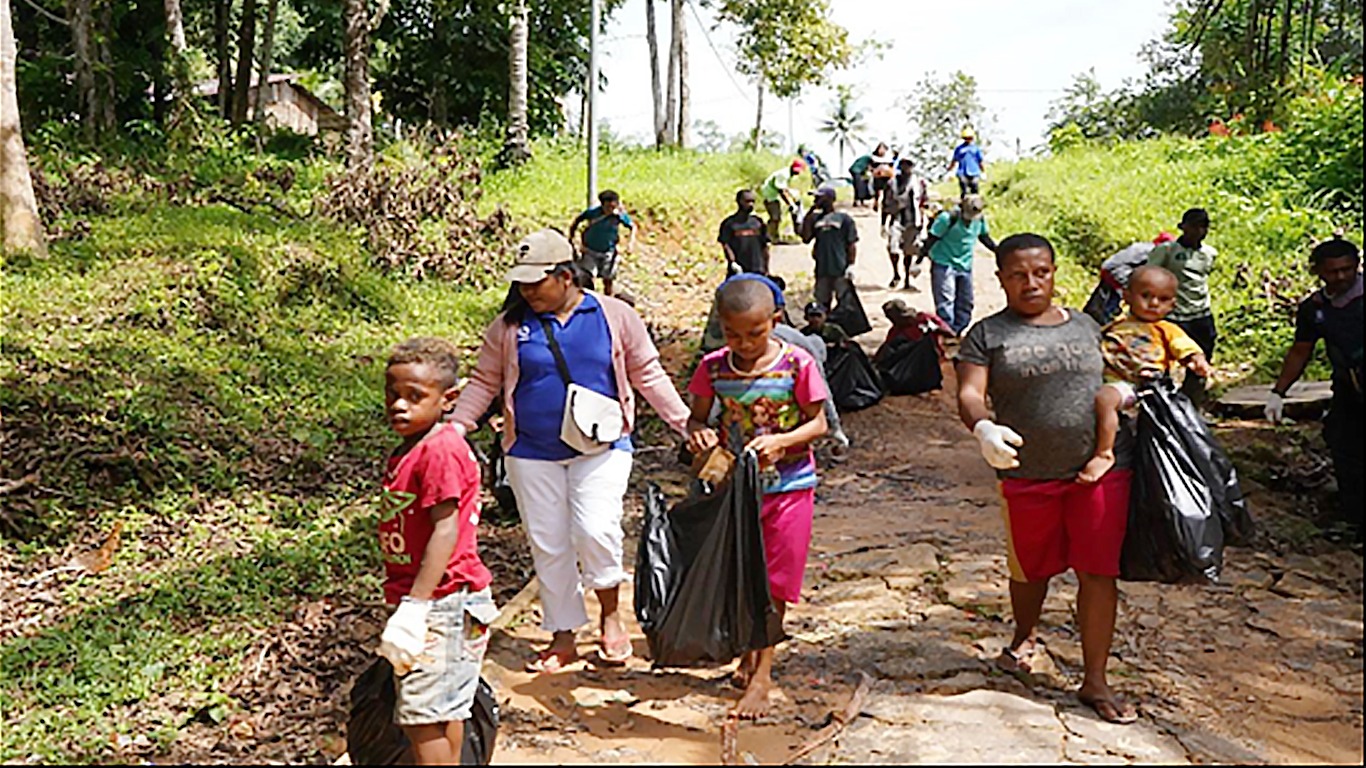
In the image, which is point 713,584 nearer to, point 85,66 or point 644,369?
point 644,369

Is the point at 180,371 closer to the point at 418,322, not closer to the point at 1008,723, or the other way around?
the point at 418,322

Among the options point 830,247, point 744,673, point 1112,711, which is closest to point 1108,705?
point 1112,711

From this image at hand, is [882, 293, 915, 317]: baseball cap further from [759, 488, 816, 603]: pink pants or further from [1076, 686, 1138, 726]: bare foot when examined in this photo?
[1076, 686, 1138, 726]: bare foot

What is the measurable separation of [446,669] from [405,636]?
9.0 inches

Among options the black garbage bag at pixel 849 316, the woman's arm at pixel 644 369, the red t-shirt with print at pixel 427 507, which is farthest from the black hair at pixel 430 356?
the black garbage bag at pixel 849 316

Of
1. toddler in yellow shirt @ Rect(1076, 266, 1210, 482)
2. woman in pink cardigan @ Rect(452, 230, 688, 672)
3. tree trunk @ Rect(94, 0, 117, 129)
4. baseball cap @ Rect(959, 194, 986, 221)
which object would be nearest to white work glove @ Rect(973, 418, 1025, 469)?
toddler in yellow shirt @ Rect(1076, 266, 1210, 482)

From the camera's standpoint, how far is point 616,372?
4.60 metres

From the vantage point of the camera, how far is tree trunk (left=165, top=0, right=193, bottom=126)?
59.8ft

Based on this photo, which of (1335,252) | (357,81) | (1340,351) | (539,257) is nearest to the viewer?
(539,257)

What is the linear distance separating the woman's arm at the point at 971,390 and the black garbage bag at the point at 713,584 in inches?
28.0

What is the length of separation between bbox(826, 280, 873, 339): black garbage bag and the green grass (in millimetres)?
3428

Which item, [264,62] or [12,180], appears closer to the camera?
[12,180]

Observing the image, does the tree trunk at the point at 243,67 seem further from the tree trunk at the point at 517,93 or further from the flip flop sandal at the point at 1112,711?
the flip flop sandal at the point at 1112,711

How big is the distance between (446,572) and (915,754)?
1.44m
